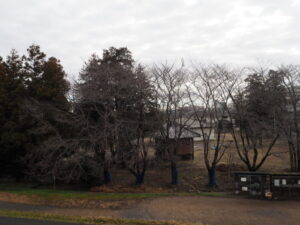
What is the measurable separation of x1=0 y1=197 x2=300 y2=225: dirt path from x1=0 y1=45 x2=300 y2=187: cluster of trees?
431 cm

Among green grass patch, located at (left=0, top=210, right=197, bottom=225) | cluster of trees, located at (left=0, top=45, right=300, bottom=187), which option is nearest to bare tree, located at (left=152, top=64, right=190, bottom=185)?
cluster of trees, located at (left=0, top=45, right=300, bottom=187)

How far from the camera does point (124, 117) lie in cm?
1819

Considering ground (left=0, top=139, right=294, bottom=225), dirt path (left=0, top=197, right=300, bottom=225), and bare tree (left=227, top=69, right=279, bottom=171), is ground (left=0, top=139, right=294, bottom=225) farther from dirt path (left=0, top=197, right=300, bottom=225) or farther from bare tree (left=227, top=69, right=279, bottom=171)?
bare tree (left=227, top=69, right=279, bottom=171)

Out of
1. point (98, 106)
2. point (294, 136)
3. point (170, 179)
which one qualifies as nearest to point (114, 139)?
point (98, 106)

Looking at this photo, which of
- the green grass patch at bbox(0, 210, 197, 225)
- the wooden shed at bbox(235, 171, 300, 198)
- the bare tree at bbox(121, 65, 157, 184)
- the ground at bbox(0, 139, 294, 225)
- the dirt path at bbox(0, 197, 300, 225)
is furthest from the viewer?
the bare tree at bbox(121, 65, 157, 184)

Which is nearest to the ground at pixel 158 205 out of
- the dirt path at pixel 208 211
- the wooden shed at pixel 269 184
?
the dirt path at pixel 208 211

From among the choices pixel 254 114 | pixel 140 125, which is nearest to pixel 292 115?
pixel 254 114

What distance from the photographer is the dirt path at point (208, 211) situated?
416 inches

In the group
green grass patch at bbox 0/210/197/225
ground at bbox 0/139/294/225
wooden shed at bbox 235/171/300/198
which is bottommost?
ground at bbox 0/139/294/225

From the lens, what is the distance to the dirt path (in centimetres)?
1058

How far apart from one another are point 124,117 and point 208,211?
27.5 ft

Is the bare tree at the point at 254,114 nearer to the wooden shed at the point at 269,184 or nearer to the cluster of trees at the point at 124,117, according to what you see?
the cluster of trees at the point at 124,117

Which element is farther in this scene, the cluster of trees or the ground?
the cluster of trees

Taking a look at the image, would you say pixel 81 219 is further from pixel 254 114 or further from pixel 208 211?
pixel 254 114
